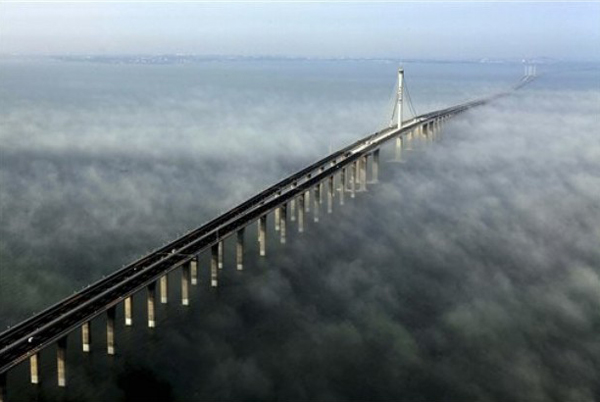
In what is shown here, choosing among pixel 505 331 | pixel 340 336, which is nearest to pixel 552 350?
pixel 505 331

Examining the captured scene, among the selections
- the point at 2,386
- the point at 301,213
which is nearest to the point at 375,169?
the point at 301,213

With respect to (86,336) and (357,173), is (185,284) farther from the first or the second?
(357,173)

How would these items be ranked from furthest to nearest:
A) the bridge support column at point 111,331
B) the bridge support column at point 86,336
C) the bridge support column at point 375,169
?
1. the bridge support column at point 375,169
2. the bridge support column at point 111,331
3. the bridge support column at point 86,336

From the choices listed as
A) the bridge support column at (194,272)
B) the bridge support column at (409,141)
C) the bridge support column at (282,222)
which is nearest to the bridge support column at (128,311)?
the bridge support column at (194,272)

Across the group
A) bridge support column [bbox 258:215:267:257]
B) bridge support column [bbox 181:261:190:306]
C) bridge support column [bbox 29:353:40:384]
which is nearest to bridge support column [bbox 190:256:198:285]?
bridge support column [bbox 181:261:190:306]

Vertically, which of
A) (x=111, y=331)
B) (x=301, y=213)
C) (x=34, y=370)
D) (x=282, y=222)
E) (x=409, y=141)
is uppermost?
(x=282, y=222)

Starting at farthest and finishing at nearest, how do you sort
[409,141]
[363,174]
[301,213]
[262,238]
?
[409,141] → [363,174] → [301,213] → [262,238]

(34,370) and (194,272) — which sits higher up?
(194,272)

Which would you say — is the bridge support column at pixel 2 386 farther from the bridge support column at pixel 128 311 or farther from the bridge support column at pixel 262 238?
the bridge support column at pixel 262 238

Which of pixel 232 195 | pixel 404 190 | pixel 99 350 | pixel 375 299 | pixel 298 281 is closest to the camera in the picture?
pixel 99 350

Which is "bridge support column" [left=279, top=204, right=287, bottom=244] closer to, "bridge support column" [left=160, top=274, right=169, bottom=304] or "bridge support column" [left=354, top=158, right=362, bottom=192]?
"bridge support column" [left=160, top=274, right=169, bottom=304]

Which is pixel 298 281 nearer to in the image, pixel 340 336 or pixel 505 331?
Result: pixel 340 336
